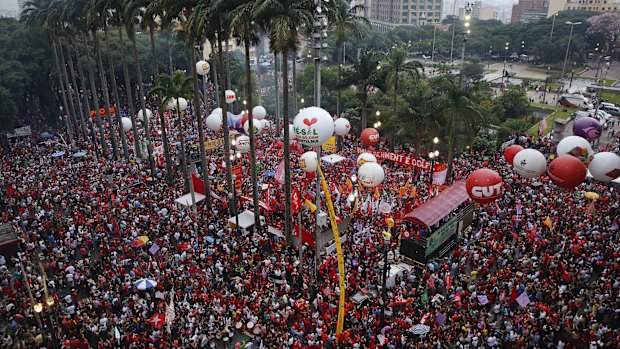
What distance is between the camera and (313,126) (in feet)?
62.3

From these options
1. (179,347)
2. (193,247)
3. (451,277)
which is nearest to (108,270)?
(193,247)

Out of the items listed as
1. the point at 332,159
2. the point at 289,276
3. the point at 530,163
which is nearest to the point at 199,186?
the point at 332,159

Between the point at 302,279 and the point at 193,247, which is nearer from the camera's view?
the point at 302,279

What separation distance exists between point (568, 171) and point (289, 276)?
1409cm

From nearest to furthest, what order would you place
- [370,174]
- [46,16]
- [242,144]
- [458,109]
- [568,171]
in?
[568,171] → [370,174] → [458,109] → [242,144] → [46,16]

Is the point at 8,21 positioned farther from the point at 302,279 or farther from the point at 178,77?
the point at 302,279

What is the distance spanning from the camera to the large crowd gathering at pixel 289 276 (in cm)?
1861

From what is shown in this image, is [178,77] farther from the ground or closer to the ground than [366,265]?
farther from the ground

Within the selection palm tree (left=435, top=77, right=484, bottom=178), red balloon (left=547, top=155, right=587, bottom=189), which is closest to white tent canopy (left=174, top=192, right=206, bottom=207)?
palm tree (left=435, top=77, right=484, bottom=178)

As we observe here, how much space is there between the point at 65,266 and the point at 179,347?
30.7ft

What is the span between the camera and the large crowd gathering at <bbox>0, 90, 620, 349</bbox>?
18609 millimetres

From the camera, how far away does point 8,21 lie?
2104 inches

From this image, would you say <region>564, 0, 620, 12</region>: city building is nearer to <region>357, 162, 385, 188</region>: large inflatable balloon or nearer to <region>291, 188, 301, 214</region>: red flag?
<region>357, 162, 385, 188</region>: large inflatable balloon

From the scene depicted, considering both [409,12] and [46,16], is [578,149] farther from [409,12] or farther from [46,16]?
[409,12]
